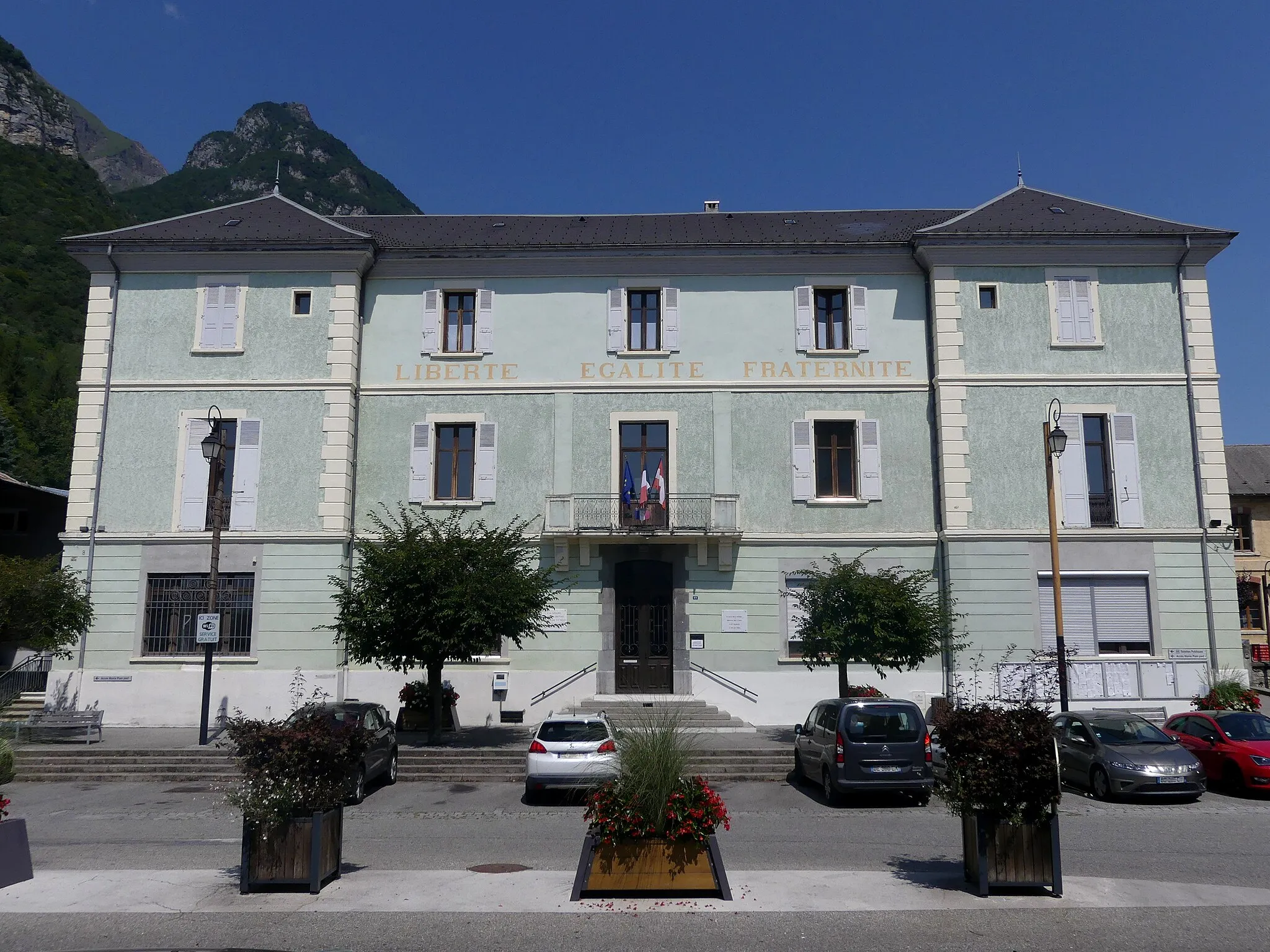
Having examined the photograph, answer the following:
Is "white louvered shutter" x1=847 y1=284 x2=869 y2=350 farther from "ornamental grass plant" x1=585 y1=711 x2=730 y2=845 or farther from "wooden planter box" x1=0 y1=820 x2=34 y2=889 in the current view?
"wooden planter box" x1=0 y1=820 x2=34 y2=889

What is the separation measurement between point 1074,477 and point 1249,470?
84.8 ft

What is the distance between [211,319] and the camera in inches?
952

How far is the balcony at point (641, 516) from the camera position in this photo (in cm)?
2300

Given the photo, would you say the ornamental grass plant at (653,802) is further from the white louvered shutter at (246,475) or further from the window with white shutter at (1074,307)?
the window with white shutter at (1074,307)

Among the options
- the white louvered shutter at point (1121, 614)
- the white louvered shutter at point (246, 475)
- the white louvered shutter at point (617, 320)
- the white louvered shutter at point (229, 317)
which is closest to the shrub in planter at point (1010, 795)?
the white louvered shutter at point (1121, 614)

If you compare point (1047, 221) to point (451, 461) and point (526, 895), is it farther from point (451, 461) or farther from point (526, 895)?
point (526, 895)

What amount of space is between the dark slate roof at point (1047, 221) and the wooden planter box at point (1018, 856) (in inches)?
692

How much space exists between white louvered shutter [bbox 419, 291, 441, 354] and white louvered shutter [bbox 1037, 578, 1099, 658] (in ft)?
50.3

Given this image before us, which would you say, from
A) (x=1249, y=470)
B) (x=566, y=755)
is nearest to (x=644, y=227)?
(x=566, y=755)

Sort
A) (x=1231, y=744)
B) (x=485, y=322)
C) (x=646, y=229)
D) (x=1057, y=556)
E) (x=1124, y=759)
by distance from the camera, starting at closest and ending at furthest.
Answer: (x=1124, y=759) < (x=1231, y=744) < (x=1057, y=556) < (x=485, y=322) < (x=646, y=229)

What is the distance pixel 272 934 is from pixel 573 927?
2.38m

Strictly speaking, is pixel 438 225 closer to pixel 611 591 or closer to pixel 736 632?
pixel 611 591

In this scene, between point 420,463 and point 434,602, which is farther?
point 420,463

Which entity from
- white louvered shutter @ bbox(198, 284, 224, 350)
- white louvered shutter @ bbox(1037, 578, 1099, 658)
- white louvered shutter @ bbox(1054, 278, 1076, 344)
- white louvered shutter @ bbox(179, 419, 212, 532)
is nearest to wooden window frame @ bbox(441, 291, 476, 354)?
white louvered shutter @ bbox(198, 284, 224, 350)
